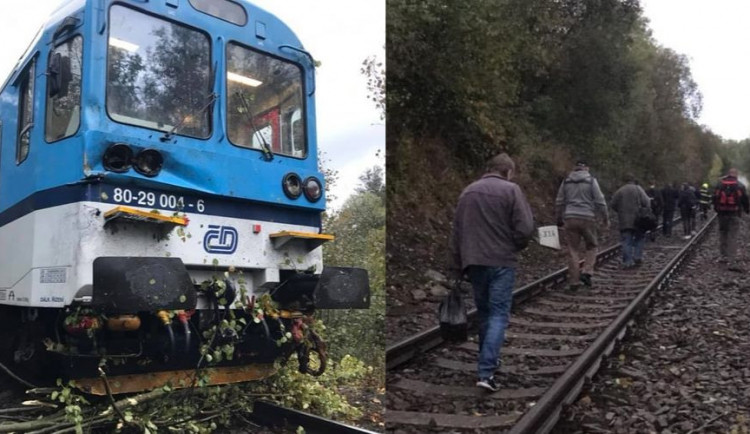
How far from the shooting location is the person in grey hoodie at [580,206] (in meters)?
1.76

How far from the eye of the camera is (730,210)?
1.86 meters

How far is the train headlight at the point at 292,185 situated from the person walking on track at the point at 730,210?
161 centimetres

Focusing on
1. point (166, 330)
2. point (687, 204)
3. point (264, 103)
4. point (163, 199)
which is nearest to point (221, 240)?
point (163, 199)

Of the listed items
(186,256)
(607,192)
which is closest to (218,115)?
(186,256)

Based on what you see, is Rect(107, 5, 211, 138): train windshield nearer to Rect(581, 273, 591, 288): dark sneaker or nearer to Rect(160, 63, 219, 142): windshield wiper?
Rect(160, 63, 219, 142): windshield wiper

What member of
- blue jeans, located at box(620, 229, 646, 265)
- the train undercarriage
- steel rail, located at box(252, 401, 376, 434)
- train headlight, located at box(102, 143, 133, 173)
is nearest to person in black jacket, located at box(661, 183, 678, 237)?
blue jeans, located at box(620, 229, 646, 265)

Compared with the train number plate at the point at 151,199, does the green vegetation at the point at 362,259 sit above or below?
below

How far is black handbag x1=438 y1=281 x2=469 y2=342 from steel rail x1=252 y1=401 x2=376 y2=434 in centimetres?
61

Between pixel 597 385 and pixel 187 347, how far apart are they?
149cm

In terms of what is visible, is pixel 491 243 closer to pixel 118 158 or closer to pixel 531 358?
pixel 531 358

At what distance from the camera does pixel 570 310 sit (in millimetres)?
2527

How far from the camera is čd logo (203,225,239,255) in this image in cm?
254

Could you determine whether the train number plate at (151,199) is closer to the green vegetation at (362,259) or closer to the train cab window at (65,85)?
the train cab window at (65,85)

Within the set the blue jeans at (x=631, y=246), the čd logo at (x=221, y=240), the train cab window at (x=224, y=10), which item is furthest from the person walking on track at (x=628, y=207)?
the train cab window at (x=224, y=10)
